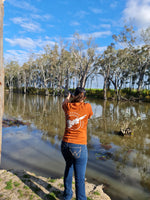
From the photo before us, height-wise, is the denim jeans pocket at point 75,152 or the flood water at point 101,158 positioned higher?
the denim jeans pocket at point 75,152

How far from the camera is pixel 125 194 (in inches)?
134

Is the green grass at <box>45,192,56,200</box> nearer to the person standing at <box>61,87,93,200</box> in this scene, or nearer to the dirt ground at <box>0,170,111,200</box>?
the dirt ground at <box>0,170,111,200</box>

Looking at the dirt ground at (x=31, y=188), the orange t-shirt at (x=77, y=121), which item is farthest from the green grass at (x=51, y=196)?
the orange t-shirt at (x=77, y=121)

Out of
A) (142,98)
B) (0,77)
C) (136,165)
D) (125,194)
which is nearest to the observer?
(0,77)

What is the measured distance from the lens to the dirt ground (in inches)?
109

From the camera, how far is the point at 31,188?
302 centimetres

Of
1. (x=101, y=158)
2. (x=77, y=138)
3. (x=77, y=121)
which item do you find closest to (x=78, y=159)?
(x=77, y=138)

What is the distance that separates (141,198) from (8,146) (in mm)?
4811

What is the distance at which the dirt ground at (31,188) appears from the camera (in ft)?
9.11

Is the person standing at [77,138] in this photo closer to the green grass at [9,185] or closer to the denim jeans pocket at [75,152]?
the denim jeans pocket at [75,152]

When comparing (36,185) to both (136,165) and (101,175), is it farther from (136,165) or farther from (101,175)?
(136,165)

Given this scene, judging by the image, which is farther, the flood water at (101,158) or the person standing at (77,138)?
the flood water at (101,158)

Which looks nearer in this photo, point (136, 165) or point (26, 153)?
point (136, 165)

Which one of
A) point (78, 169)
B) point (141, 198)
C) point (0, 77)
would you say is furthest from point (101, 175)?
point (0, 77)
